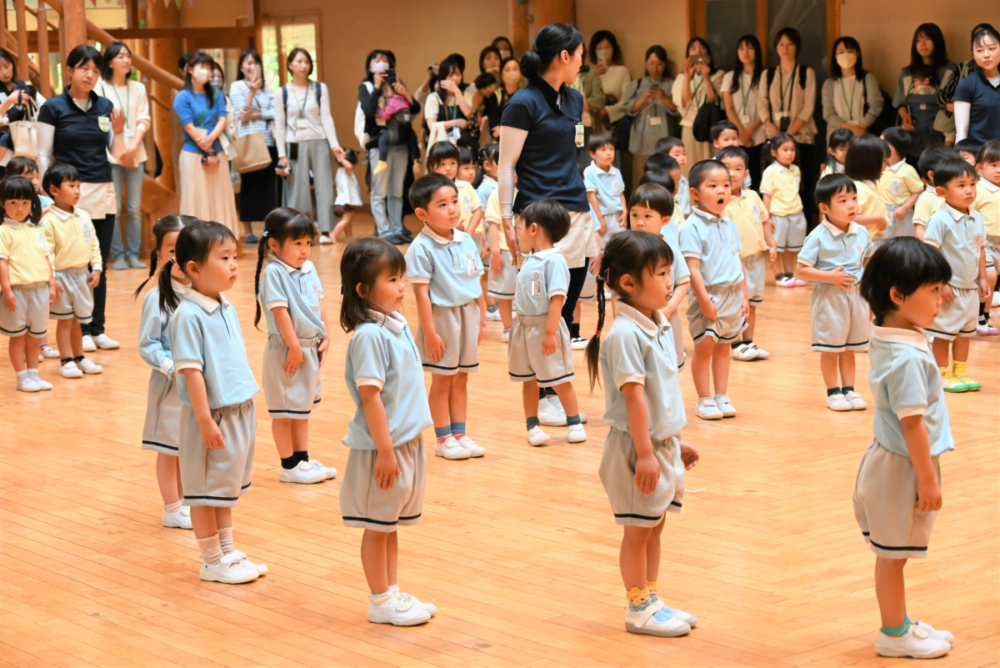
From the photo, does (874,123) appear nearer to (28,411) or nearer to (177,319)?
(28,411)

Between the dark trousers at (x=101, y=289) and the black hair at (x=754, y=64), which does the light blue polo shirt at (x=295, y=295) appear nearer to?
the dark trousers at (x=101, y=289)

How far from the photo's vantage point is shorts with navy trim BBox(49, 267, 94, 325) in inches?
256

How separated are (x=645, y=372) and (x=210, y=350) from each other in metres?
1.26

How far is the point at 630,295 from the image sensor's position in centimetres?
302

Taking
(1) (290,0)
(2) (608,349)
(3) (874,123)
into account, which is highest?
(1) (290,0)

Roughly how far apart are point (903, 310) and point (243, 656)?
179cm

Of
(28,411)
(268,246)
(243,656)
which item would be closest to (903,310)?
(243,656)

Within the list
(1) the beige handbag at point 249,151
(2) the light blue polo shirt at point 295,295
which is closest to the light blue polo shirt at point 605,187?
(2) the light blue polo shirt at point 295,295

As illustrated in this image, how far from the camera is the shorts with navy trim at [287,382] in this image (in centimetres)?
A: 448

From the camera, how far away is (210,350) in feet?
11.1

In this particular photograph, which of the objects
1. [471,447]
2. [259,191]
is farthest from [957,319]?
[259,191]

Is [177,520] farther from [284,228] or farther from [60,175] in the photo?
[60,175]

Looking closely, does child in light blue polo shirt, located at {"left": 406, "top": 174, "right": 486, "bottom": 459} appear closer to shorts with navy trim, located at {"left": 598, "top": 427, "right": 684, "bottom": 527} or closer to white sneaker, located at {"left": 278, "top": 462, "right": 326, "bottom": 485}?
white sneaker, located at {"left": 278, "top": 462, "right": 326, "bottom": 485}

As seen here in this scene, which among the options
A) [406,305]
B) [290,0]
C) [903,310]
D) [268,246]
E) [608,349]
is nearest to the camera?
[903,310]
